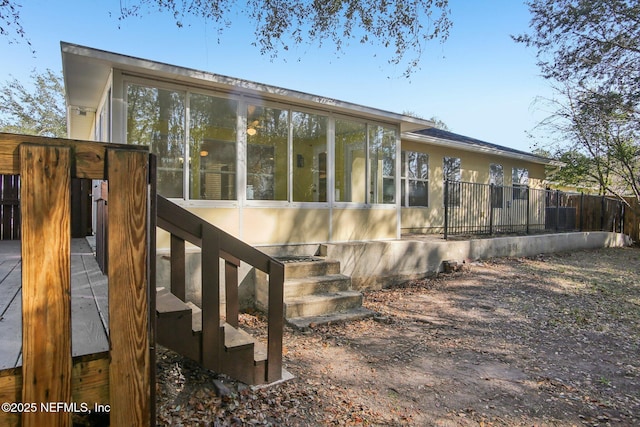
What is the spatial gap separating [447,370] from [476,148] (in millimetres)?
9400

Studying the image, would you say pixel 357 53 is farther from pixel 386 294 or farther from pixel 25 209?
pixel 25 209

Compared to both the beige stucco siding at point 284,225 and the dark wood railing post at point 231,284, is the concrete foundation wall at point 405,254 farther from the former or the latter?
the dark wood railing post at point 231,284

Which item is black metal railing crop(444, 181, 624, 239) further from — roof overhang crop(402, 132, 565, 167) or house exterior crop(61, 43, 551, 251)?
house exterior crop(61, 43, 551, 251)

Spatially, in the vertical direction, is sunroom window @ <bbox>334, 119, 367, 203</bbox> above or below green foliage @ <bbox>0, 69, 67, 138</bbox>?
below

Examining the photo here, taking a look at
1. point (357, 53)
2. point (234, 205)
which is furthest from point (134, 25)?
point (357, 53)

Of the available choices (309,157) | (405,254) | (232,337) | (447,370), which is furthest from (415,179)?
(232,337)

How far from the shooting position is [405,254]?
7074 mm

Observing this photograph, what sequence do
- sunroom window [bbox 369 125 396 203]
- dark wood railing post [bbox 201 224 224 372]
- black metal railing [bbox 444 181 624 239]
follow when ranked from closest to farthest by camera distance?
1. dark wood railing post [bbox 201 224 224 372]
2. sunroom window [bbox 369 125 396 203]
3. black metal railing [bbox 444 181 624 239]

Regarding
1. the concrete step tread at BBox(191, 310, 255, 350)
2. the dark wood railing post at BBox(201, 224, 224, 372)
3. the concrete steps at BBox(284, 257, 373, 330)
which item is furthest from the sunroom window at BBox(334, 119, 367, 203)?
the dark wood railing post at BBox(201, 224, 224, 372)

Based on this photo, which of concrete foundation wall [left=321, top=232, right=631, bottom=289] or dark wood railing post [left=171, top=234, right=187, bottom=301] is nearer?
dark wood railing post [left=171, top=234, right=187, bottom=301]

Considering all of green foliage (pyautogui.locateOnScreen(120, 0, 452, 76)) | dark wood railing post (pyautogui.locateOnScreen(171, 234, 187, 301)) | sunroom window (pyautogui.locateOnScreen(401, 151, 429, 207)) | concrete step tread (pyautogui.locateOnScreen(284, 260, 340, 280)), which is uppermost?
green foliage (pyautogui.locateOnScreen(120, 0, 452, 76))

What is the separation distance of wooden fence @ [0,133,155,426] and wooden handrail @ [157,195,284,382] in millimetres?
904

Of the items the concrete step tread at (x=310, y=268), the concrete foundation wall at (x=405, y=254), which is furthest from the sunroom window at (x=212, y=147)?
the concrete foundation wall at (x=405, y=254)

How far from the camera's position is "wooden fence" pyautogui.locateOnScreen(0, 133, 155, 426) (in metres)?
1.34
